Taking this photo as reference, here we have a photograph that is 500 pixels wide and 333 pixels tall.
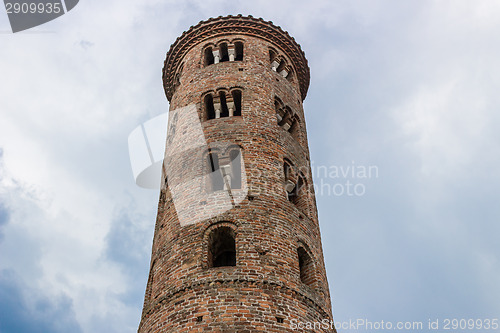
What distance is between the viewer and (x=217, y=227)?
46.9 ft

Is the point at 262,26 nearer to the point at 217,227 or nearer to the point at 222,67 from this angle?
the point at 222,67

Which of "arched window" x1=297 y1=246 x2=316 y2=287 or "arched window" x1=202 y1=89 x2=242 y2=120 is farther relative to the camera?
"arched window" x1=202 y1=89 x2=242 y2=120

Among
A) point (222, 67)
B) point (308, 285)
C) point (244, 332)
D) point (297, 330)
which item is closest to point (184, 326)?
point (244, 332)

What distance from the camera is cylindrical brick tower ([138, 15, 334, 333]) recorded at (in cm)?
1253

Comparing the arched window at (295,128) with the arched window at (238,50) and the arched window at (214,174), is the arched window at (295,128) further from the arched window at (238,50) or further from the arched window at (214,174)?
the arched window at (214,174)

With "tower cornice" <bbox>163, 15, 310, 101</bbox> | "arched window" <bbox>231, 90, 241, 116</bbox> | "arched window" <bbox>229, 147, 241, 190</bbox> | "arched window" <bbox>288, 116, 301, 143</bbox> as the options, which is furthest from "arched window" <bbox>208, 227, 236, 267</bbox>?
"tower cornice" <bbox>163, 15, 310, 101</bbox>

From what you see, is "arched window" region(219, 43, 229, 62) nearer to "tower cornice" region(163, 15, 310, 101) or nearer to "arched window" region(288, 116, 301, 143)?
"tower cornice" region(163, 15, 310, 101)

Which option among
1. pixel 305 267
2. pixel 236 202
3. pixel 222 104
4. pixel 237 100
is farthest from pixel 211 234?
pixel 237 100

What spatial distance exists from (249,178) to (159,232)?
128 inches

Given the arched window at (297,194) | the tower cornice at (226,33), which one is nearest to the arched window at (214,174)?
the arched window at (297,194)

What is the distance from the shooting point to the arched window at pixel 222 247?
1430 cm

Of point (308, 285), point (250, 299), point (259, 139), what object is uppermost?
point (259, 139)

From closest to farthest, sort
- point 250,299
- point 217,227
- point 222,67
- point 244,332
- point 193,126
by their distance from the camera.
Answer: point 244,332, point 250,299, point 217,227, point 193,126, point 222,67

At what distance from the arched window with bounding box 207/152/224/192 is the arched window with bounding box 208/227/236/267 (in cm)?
172
